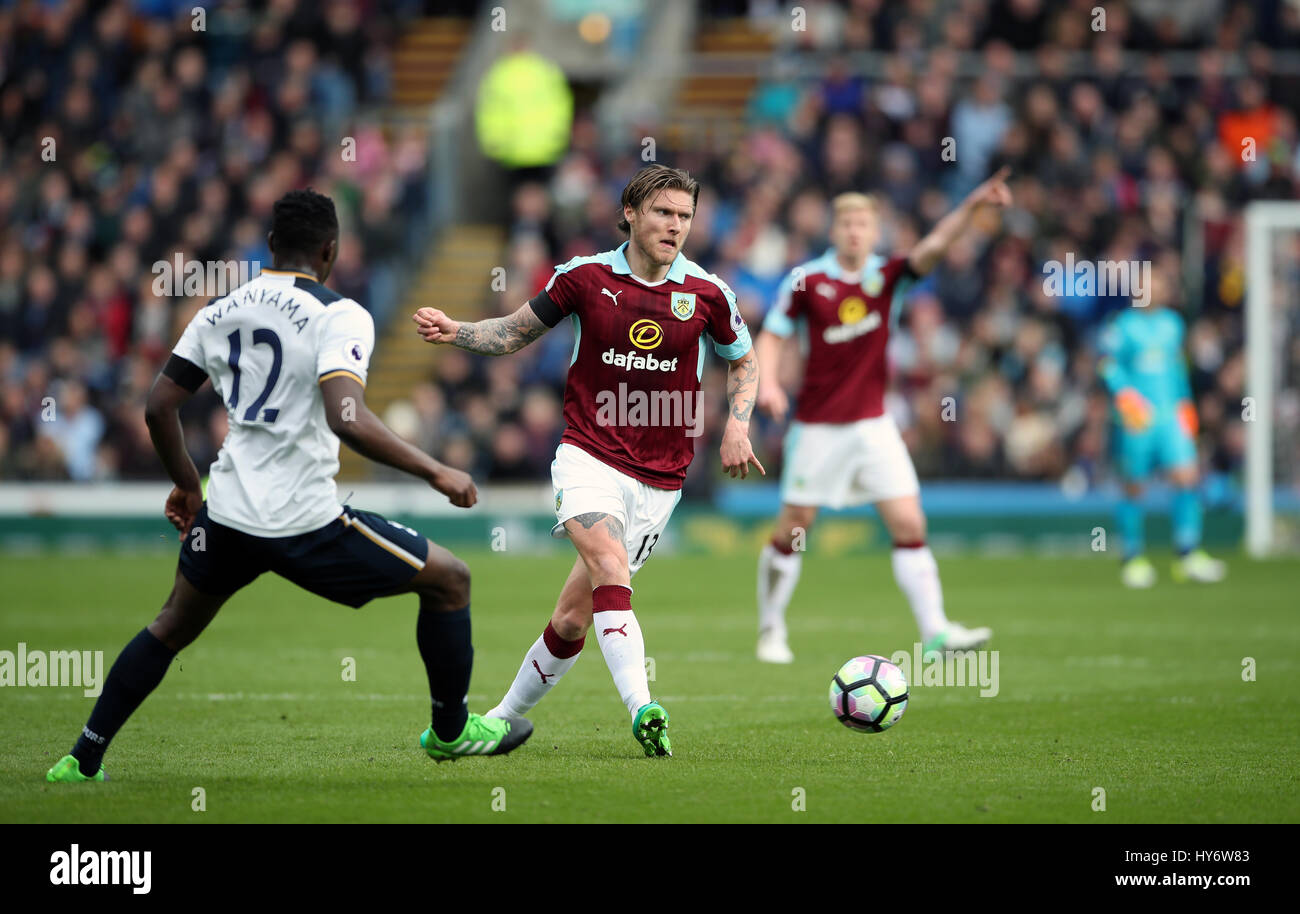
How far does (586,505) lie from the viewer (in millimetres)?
7375

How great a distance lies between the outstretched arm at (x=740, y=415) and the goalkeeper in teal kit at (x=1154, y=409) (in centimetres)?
950

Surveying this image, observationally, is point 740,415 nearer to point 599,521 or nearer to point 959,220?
point 599,521

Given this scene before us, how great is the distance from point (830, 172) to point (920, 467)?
441 centimetres

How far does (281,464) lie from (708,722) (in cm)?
282

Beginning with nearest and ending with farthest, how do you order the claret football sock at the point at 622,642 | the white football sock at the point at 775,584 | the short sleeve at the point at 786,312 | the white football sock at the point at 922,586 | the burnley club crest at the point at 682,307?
the claret football sock at the point at 622,642 → the burnley club crest at the point at 682,307 → the white football sock at the point at 922,586 → the white football sock at the point at 775,584 → the short sleeve at the point at 786,312

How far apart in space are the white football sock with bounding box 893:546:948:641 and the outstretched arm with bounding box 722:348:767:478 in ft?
10.2

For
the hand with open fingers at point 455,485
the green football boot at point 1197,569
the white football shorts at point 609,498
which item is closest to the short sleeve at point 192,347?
the hand with open fingers at point 455,485

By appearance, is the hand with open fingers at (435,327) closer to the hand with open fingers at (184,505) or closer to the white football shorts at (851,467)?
the hand with open fingers at (184,505)

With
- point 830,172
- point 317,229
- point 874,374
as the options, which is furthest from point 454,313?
point 317,229

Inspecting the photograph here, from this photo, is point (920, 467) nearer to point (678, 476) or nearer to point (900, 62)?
point (900, 62)

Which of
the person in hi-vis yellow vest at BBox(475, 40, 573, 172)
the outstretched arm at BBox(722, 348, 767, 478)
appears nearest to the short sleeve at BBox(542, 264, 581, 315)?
the outstretched arm at BBox(722, 348, 767, 478)

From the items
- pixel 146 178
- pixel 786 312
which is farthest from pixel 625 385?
pixel 146 178

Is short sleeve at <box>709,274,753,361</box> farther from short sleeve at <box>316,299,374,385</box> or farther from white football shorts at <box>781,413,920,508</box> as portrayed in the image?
white football shorts at <box>781,413,920,508</box>

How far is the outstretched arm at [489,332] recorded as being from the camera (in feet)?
23.7
